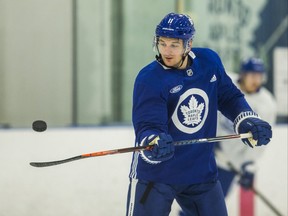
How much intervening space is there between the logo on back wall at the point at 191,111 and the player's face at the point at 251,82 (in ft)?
5.88

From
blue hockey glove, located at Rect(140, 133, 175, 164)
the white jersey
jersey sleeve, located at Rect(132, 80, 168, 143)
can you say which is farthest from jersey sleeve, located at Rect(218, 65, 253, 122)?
the white jersey

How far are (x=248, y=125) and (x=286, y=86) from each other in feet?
7.52

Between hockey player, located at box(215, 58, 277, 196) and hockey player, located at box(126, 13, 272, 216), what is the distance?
1673 mm

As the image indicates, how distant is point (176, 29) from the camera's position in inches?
103

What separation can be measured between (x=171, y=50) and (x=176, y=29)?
0.07 meters

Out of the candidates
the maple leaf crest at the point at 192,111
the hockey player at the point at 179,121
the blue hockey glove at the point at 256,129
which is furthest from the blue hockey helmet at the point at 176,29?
the blue hockey glove at the point at 256,129

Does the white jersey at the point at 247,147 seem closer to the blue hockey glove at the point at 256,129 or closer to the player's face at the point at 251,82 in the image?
the player's face at the point at 251,82

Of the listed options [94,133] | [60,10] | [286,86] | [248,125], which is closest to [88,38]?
[60,10]

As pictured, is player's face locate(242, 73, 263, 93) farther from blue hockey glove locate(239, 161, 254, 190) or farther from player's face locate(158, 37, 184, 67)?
player's face locate(158, 37, 184, 67)

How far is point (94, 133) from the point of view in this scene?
14.0 feet

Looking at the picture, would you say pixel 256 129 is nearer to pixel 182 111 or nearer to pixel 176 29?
pixel 182 111

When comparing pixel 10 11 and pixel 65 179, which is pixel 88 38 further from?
pixel 65 179

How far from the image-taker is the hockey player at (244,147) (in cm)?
444

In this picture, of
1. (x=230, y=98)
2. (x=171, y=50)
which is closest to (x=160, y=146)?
(x=171, y=50)
